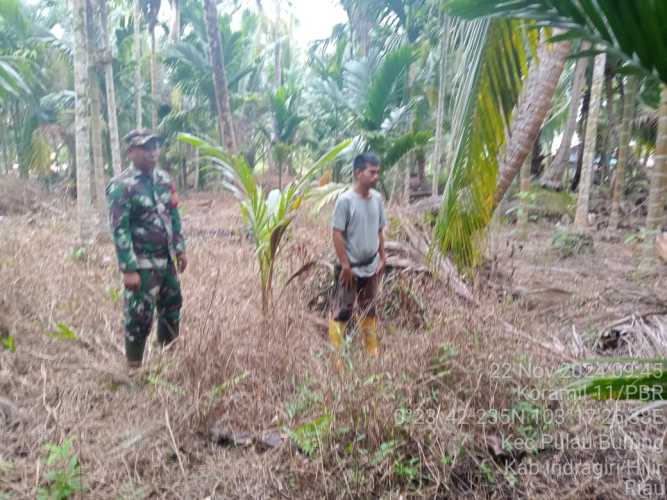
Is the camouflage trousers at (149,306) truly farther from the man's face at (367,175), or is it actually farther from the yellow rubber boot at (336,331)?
the man's face at (367,175)

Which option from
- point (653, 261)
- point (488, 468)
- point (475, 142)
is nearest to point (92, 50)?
point (475, 142)

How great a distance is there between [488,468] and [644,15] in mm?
1761

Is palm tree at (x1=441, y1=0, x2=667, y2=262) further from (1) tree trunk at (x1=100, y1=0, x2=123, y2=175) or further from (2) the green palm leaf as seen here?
(2) the green palm leaf

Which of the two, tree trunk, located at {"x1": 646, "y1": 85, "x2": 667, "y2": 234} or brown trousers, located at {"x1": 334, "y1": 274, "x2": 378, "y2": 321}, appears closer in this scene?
brown trousers, located at {"x1": 334, "y1": 274, "x2": 378, "y2": 321}

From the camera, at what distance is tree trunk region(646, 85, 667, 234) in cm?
509

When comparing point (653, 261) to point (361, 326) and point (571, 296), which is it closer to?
point (571, 296)

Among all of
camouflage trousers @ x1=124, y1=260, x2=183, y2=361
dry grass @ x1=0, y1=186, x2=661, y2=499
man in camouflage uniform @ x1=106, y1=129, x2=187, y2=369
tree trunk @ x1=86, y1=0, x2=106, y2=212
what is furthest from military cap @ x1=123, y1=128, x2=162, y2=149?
tree trunk @ x1=86, y1=0, x2=106, y2=212

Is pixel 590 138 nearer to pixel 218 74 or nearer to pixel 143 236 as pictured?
pixel 218 74

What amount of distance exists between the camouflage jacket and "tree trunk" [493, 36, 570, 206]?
2242 mm

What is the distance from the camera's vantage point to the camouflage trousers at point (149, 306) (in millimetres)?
3275

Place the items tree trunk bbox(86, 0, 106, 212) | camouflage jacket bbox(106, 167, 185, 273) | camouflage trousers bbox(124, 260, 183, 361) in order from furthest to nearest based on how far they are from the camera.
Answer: tree trunk bbox(86, 0, 106, 212) → camouflage trousers bbox(124, 260, 183, 361) → camouflage jacket bbox(106, 167, 185, 273)

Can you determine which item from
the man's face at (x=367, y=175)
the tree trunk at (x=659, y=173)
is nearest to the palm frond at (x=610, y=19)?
the man's face at (x=367, y=175)

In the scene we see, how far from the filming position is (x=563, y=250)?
7699 millimetres

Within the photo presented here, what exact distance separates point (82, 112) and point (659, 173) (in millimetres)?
7375
